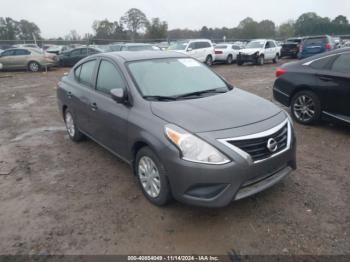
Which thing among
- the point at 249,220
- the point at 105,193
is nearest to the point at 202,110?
the point at 249,220

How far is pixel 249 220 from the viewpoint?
120 inches

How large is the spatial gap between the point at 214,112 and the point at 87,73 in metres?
2.55

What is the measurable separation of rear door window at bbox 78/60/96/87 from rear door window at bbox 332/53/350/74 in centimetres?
418

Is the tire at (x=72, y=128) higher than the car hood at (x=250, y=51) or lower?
lower

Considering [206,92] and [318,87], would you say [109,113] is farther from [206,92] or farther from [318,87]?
[318,87]

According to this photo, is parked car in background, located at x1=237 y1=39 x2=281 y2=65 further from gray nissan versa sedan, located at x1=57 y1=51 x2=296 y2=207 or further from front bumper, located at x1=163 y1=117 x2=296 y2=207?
front bumper, located at x1=163 y1=117 x2=296 y2=207

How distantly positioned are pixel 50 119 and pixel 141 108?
15.8ft

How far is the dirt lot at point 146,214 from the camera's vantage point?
2758 mm

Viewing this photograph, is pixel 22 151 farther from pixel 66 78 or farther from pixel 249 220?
Answer: pixel 249 220

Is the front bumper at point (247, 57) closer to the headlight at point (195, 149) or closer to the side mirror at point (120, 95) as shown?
the side mirror at point (120, 95)

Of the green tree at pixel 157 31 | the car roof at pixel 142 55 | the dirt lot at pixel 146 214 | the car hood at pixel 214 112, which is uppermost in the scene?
the green tree at pixel 157 31

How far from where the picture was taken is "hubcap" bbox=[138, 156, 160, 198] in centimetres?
322

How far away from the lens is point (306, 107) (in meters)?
5.75

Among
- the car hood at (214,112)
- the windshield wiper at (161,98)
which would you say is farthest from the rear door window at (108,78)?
the car hood at (214,112)
